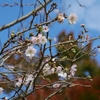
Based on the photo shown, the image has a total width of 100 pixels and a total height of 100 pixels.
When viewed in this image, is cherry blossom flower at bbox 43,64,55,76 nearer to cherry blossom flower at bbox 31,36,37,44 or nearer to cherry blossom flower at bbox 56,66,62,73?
cherry blossom flower at bbox 56,66,62,73

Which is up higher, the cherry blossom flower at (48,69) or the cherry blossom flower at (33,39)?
the cherry blossom flower at (33,39)

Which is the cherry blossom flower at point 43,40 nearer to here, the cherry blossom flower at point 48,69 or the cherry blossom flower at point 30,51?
the cherry blossom flower at point 30,51

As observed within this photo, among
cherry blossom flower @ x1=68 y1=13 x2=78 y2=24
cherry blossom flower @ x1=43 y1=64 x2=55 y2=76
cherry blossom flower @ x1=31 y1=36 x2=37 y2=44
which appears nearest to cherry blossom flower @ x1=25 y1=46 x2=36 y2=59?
cherry blossom flower @ x1=31 y1=36 x2=37 y2=44

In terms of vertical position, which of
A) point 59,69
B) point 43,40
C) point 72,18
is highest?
point 72,18

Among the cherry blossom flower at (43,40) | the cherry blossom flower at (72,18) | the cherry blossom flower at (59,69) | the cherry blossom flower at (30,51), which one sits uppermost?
the cherry blossom flower at (72,18)

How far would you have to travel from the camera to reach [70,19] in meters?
2.24

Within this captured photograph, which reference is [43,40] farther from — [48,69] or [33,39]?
[48,69]

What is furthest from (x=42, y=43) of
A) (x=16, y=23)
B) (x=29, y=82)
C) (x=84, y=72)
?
(x=84, y=72)

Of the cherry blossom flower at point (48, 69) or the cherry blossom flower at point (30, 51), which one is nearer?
the cherry blossom flower at point (30, 51)

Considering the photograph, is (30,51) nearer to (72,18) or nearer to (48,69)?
(48,69)

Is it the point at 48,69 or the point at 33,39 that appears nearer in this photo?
the point at 33,39

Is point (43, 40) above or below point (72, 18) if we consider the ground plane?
below

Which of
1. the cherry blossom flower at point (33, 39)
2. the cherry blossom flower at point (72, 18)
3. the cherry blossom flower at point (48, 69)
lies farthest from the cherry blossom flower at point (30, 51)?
the cherry blossom flower at point (72, 18)

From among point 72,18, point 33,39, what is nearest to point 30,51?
point 33,39
